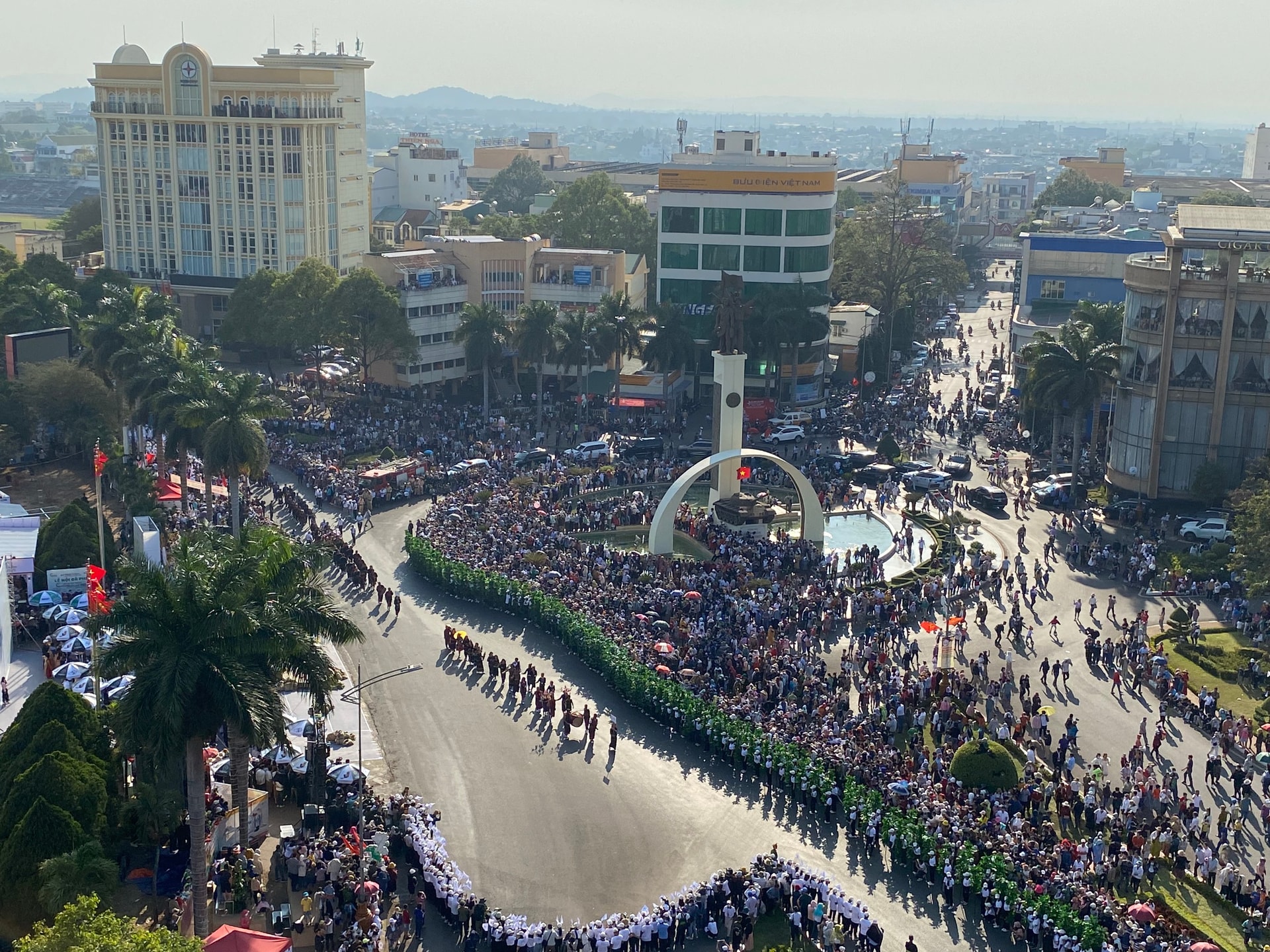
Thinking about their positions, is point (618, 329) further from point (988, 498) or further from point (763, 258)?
point (988, 498)

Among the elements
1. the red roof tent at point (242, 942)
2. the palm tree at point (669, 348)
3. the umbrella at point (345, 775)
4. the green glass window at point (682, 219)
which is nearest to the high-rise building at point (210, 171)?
the green glass window at point (682, 219)

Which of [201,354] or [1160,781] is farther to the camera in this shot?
[201,354]

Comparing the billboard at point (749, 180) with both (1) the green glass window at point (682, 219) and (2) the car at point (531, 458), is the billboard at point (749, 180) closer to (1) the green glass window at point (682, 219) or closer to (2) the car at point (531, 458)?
(1) the green glass window at point (682, 219)

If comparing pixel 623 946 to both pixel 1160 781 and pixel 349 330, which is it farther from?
pixel 349 330

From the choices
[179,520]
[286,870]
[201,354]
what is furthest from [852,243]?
[286,870]

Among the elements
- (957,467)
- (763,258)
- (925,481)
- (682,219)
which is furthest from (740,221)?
(925,481)

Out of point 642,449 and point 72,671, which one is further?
point 642,449
